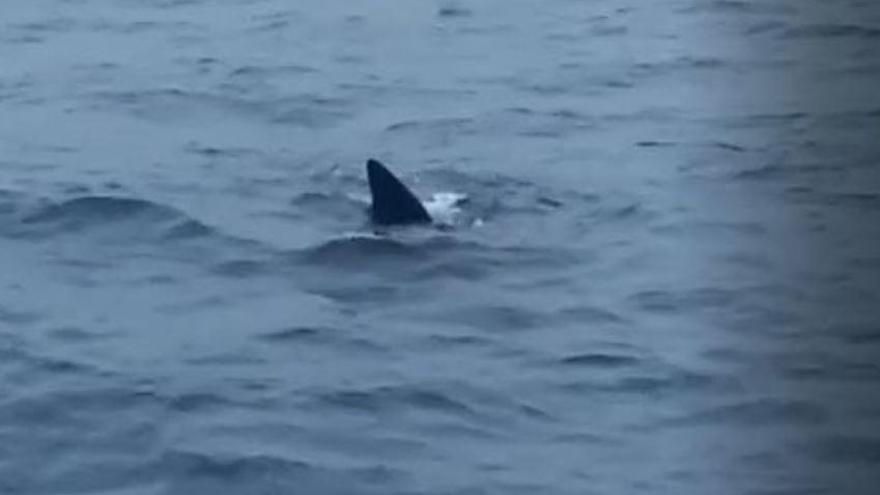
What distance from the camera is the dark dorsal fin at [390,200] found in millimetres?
16500

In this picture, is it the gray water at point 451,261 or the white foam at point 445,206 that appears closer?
the gray water at point 451,261

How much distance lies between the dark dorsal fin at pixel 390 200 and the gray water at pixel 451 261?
0.15 meters

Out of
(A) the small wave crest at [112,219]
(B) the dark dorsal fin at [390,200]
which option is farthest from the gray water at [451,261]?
(B) the dark dorsal fin at [390,200]

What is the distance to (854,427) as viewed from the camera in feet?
38.5

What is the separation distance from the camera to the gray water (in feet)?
41.8

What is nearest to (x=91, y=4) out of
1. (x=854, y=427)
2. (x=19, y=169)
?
(x=19, y=169)

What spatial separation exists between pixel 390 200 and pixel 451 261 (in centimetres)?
72

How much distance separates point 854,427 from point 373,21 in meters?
12.9

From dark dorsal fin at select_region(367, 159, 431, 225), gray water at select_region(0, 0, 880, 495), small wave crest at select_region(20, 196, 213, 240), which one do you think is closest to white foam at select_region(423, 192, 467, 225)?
gray water at select_region(0, 0, 880, 495)

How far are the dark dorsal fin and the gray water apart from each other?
5.7 inches

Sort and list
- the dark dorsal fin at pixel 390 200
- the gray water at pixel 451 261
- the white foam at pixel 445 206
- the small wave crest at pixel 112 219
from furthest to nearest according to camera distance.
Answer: the small wave crest at pixel 112 219
the white foam at pixel 445 206
the dark dorsal fin at pixel 390 200
the gray water at pixel 451 261

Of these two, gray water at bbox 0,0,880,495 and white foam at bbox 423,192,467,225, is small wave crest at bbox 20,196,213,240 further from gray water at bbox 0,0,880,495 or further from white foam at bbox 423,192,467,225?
white foam at bbox 423,192,467,225

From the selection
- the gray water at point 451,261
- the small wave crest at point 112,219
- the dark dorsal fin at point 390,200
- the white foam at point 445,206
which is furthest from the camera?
the small wave crest at point 112,219

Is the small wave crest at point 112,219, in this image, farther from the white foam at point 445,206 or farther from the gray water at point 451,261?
the white foam at point 445,206
